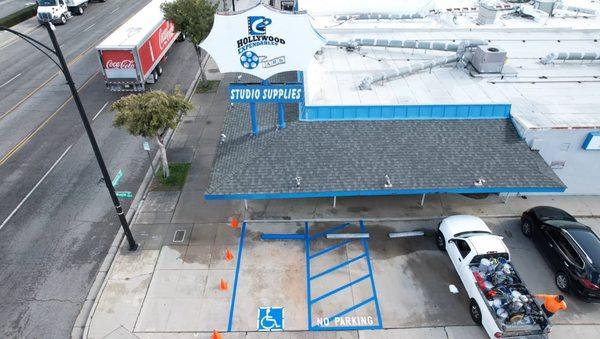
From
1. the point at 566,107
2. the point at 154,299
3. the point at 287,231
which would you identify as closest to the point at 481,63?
the point at 566,107

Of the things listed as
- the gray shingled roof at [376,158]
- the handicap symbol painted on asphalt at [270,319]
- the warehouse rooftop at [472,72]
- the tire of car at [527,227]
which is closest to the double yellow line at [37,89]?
the gray shingled roof at [376,158]

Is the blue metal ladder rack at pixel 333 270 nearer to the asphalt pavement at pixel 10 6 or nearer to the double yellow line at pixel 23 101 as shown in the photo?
the double yellow line at pixel 23 101

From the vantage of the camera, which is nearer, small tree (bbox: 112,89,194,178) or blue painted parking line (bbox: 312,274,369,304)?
blue painted parking line (bbox: 312,274,369,304)

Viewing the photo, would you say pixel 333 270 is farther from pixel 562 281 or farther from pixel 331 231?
pixel 562 281

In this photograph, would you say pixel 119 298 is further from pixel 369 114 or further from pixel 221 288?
pixel 369 114

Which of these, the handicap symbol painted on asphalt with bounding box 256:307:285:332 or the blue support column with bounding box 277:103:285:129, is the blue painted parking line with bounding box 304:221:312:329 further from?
the blue support column with bounding box 277:103:285:129

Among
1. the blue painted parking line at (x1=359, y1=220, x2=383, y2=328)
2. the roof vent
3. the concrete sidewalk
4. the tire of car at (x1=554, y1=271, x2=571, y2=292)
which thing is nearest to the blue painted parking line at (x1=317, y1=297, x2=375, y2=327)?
the blue painted parking line at (x1=359, y1=220, x2=383, y2=328)

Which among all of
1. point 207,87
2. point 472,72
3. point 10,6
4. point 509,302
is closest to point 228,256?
point 509,302
